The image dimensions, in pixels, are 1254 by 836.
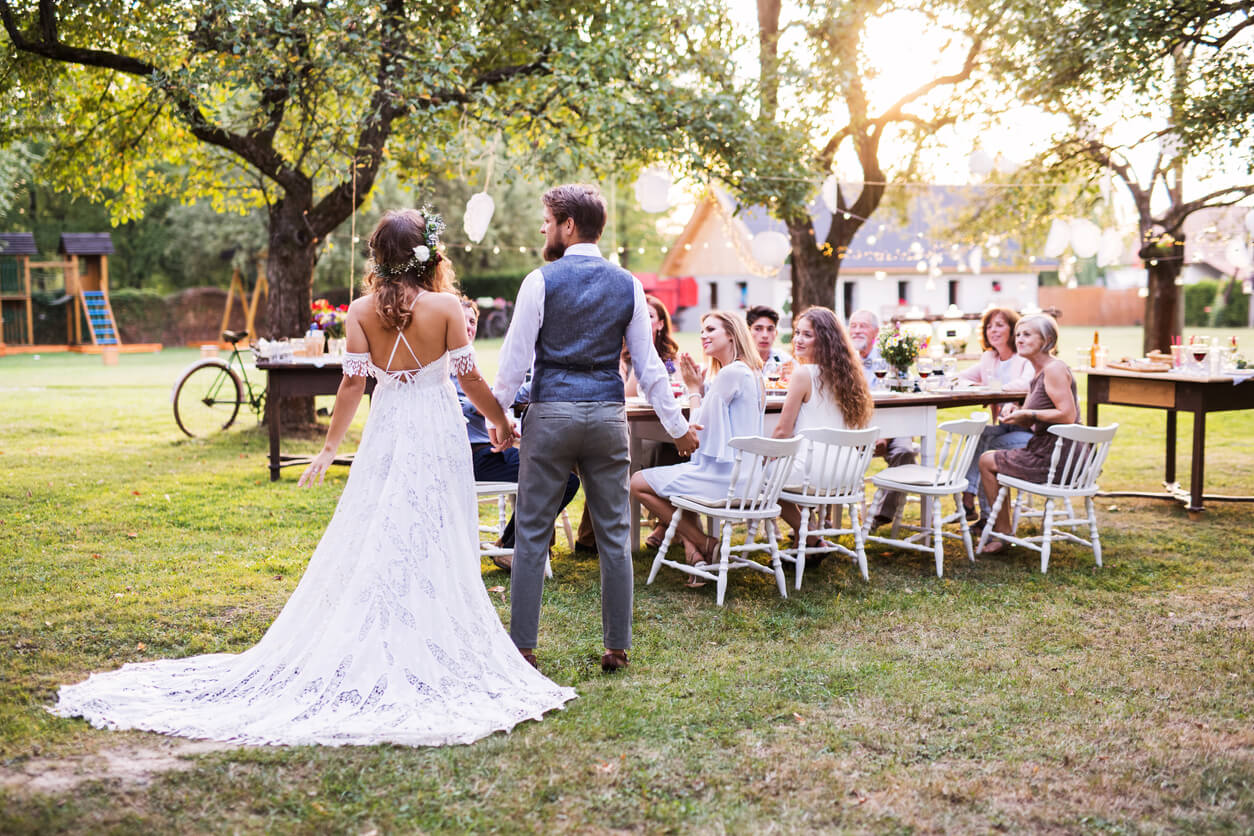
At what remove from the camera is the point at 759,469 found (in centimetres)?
512

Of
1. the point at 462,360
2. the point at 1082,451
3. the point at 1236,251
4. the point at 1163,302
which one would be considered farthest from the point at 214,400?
the point at 1163,302

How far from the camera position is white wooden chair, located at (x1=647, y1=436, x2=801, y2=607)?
199 inches

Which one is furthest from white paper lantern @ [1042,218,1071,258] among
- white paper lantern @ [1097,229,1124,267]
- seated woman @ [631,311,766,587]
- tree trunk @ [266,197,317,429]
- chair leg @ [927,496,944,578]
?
tree trunk @ [266,197,317,429]

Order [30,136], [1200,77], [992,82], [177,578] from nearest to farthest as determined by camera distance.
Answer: [177,578], [1200,77], [30,136], [992,82]

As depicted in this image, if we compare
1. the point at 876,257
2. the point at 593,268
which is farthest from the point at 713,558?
the point at 876,257

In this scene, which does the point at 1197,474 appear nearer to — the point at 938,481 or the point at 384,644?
the point at 938,481

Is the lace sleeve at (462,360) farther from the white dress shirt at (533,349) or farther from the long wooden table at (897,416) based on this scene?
the long wooden table at (897,416)

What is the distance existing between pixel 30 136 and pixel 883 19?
27.3 ft

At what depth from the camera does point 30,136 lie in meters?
10.4

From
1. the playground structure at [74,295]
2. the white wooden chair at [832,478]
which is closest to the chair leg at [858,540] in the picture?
the white wooden chair at [832,478]

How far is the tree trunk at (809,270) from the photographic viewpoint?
1241 cm

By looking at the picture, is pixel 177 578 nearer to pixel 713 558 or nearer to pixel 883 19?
pixel 713 558

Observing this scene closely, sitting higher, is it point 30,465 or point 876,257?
point 876,257

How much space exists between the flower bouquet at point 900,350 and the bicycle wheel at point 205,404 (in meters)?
6.70
